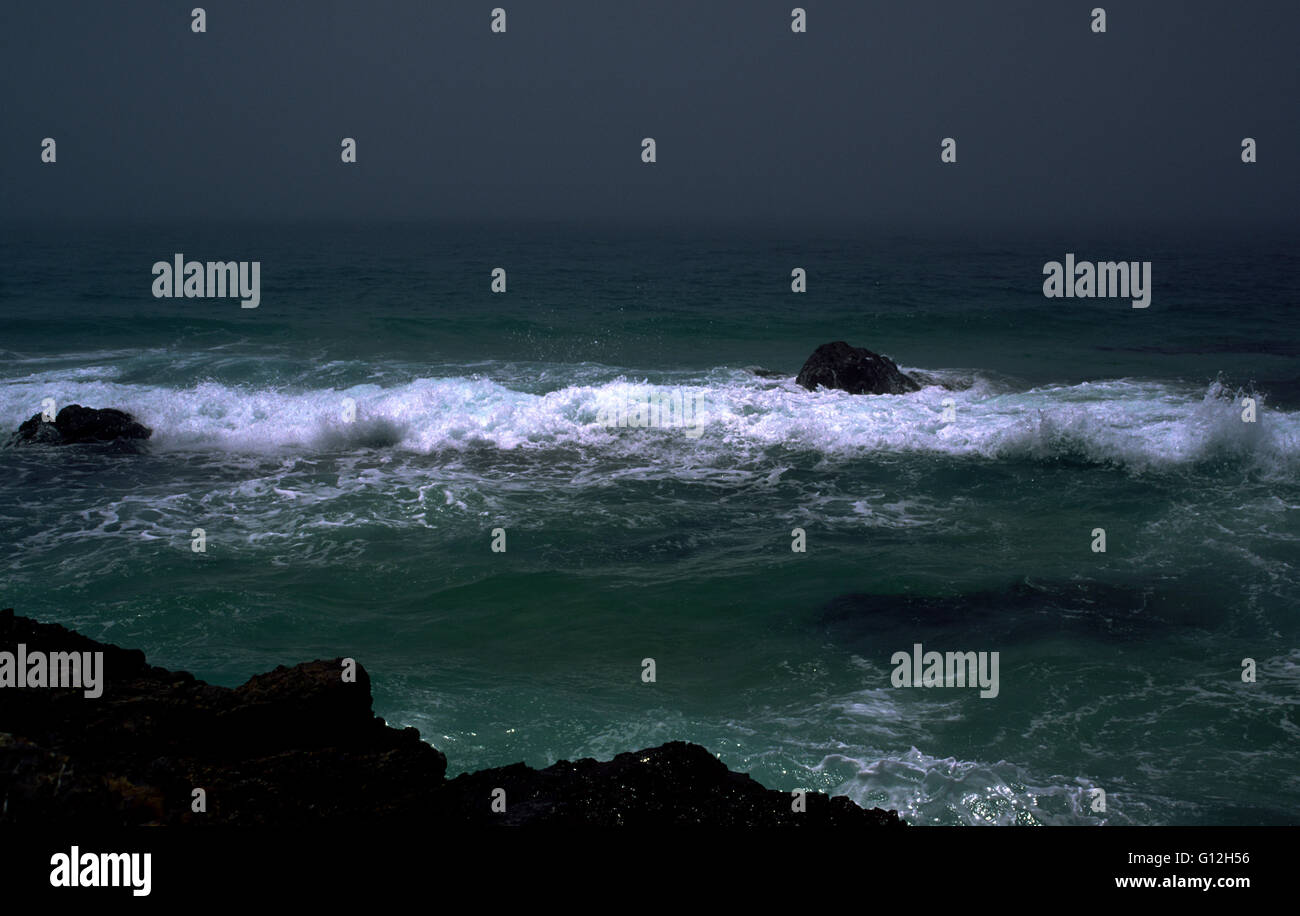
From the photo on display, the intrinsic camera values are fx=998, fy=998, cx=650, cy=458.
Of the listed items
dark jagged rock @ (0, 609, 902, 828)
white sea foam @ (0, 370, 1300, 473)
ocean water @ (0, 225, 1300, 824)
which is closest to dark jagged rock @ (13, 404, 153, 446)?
white sea foam @ (0, 370, 1300, 473)

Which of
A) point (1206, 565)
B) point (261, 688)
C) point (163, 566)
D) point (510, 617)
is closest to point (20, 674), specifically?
point (261, 688)

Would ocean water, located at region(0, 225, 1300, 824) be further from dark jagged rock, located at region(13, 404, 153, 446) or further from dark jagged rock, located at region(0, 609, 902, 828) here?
dark jagged rock, located at region(0, 609, 902, 828)

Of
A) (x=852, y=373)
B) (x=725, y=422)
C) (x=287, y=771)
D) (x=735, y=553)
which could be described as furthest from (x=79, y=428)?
(x=287, y=771)

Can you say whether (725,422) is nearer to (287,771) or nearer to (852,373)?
(852,373)

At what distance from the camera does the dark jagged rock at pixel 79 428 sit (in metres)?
16.9

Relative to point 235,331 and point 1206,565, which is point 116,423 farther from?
point 1206,565

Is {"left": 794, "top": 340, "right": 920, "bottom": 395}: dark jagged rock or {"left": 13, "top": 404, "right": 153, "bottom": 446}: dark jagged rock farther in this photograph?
{"left": 794, "top": 340, "right": 920, "bottom": 395}: dark jagged rock

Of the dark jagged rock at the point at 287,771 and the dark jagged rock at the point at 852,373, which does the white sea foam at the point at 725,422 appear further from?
the dark jagged rock at the point at 287,771

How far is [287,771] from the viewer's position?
15.8 ft

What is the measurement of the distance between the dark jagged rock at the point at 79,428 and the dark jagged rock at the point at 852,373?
498 inches

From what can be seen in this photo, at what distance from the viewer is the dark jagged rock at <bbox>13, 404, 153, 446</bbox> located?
55.5ft

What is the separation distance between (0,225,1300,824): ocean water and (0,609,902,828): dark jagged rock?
2114 millimetres

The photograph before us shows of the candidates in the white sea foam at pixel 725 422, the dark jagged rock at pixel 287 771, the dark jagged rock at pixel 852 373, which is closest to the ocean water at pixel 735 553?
the white sea foam at pixel 725 422

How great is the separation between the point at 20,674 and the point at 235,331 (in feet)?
88.7
